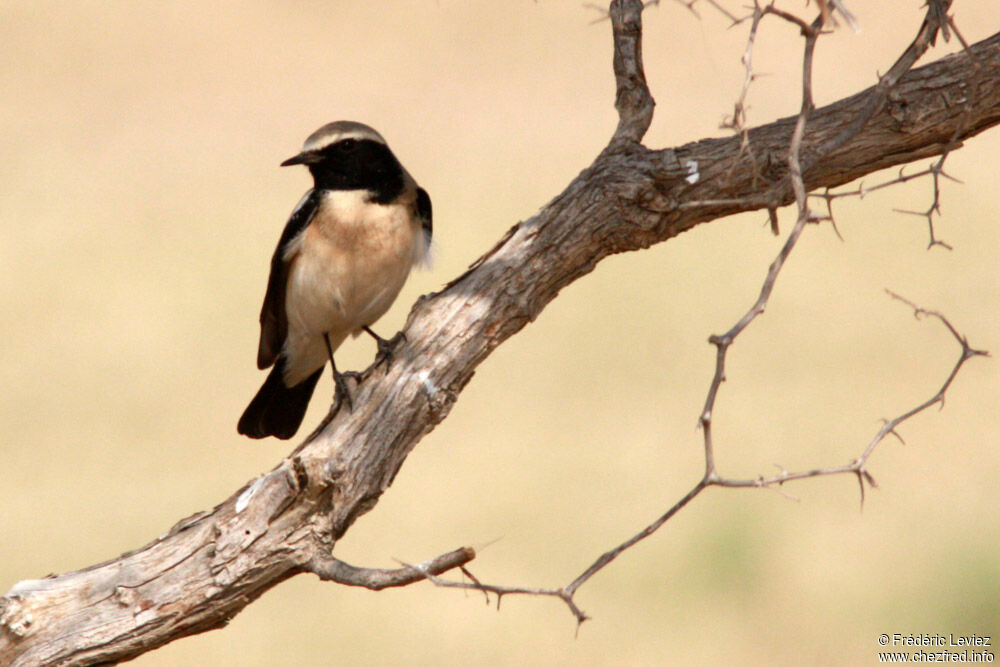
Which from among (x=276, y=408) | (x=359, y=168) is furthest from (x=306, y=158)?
(x=276, y=408)

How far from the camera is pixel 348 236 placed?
573cm

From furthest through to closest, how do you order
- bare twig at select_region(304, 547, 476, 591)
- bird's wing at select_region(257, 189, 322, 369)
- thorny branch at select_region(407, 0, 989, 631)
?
bird's wing at select_region(257, 189, 322, 369)
bare twig at select_region(304, 547, 476, 591)
thorny branch at select_region(407, 0, 989, 631)

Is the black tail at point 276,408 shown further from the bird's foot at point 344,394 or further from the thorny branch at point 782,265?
the thorny branch at point 782,265

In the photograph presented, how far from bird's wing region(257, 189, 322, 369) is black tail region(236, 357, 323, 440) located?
0.09 m

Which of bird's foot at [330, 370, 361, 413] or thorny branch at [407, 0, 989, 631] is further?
bird's foot at [330, 370, 361, 413]

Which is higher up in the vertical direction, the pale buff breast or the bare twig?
the pale buff breast

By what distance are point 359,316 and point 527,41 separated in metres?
16.9

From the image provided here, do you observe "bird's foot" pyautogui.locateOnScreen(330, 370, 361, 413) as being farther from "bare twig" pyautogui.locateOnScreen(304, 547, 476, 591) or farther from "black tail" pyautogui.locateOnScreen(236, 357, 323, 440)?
"black tail" pyautogui.locateOnScreen(236, 357, 323, 440)

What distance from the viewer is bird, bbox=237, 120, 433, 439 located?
226 inches

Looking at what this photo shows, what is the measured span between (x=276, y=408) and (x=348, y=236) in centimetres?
122

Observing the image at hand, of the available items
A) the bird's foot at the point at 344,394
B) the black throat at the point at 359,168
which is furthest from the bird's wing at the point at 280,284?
the bird's foot at the point at 344,394

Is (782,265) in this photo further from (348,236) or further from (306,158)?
(306,158)

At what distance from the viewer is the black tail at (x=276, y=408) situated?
6496 millimetres

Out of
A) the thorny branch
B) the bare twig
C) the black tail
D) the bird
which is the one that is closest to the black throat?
the bird
